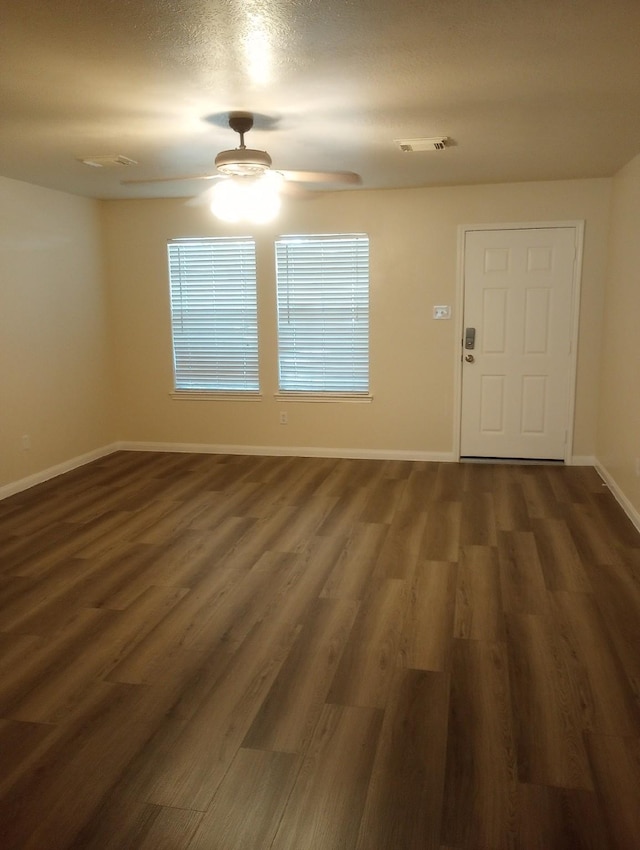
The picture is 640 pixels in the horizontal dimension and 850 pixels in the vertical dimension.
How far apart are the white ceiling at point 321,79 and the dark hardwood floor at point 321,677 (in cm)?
243

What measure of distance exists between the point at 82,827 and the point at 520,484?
13.5 feet

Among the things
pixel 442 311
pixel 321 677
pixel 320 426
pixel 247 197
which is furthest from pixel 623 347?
pixel 321 677

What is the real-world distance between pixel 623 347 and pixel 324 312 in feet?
8.48

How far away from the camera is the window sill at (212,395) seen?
6309 millimetres

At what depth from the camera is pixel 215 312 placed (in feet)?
20.5

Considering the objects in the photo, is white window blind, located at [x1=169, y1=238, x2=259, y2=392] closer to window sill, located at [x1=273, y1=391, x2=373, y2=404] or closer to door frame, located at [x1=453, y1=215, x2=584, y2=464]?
window sill, located at [x1=273, y1=391, x2=373, y2=404]

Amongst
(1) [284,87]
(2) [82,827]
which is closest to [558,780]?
(2) [82,827]

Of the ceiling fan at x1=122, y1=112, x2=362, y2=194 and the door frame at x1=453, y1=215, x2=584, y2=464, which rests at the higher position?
the ceiling fan at x1=122, y1=112, x2=362, y2=194

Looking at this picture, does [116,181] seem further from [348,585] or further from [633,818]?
[633,818]

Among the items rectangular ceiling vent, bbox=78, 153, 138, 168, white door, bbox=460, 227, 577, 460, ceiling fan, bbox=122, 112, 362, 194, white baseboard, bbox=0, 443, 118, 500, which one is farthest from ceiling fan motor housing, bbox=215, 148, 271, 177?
white baseboard, bbox=0, 443, 118, 500

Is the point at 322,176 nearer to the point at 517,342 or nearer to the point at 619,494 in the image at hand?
the point at 517,342

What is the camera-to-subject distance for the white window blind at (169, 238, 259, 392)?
613 centimetres

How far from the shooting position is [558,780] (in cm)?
202

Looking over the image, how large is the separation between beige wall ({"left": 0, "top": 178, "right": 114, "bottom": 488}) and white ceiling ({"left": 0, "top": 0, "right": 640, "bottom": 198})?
78 centimetres
